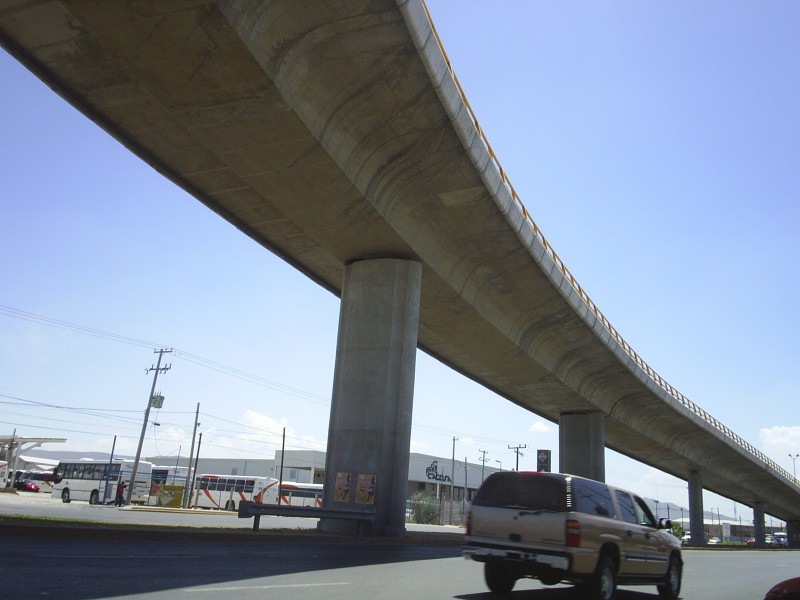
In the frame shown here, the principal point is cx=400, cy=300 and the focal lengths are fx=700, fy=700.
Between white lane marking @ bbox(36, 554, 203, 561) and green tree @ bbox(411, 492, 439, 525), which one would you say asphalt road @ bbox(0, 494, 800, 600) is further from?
green tree @ bbox(411, 492, 439, 525)

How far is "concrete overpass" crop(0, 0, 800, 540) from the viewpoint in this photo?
1279 centimetres

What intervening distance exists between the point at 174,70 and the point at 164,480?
159 feet

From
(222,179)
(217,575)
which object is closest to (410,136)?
(222,179)

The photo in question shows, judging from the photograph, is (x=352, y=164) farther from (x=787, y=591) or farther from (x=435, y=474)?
(x=435, y=474)

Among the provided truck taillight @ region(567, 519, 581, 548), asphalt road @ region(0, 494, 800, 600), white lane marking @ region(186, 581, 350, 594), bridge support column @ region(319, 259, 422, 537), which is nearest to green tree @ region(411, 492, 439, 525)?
bridge support column @ region(319, 259, 422, 537)

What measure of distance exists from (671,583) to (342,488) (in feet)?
36.9

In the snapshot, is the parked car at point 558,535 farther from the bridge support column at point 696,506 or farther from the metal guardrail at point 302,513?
the bridge support column at point 696,506

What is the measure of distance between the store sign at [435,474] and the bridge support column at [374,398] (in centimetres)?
6752

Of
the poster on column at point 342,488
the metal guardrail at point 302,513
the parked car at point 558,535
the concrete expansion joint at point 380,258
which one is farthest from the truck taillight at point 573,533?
the concrete expansion joint at point 380,258

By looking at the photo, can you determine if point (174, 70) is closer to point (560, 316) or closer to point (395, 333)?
point (395, 333)

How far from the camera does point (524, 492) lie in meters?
9.09

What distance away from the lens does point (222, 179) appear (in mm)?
18234

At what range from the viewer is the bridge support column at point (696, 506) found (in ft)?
211

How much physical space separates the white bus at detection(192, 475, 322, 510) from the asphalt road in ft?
121
